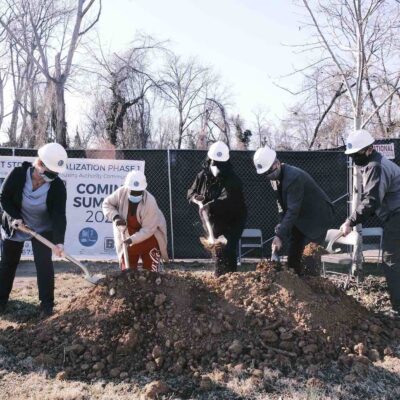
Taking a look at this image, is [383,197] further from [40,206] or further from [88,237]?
[88,237]

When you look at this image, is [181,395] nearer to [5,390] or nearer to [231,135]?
[5,390]

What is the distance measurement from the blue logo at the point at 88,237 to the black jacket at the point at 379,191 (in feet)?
16.3

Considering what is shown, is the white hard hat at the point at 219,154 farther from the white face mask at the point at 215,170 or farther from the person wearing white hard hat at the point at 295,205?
the person wearing white hard hat at the point at 295,205

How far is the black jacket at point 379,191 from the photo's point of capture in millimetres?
4660

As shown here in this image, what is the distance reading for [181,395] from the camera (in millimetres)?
3447

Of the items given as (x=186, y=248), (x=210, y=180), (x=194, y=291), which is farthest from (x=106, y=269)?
(x=194, y=291)

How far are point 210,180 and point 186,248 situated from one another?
3247 millimetres

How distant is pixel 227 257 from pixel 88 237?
370cm

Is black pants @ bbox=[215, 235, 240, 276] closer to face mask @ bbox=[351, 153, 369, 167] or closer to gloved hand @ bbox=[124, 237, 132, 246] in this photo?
gloved hand @ bbox=[124, 237, 132, 246]

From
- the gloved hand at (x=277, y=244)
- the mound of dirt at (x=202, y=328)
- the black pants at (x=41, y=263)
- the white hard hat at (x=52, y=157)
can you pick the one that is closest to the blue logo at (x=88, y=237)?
the black pants at (x=41, y=263)

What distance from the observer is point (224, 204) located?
17.9ft

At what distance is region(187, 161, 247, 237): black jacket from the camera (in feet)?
18.0

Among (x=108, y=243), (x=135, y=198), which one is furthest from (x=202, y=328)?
(x=108, y=243)

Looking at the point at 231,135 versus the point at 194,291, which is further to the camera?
the point at 231,135
